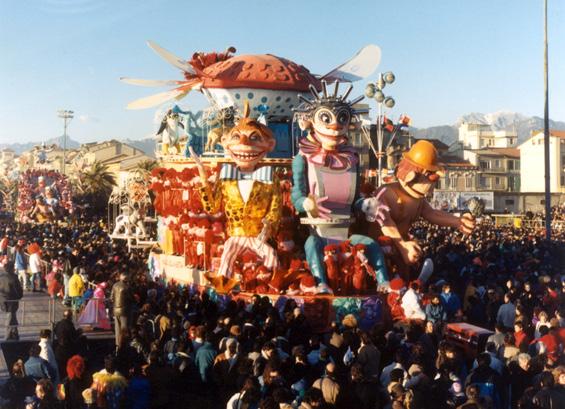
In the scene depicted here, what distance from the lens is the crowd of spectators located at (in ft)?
26.2

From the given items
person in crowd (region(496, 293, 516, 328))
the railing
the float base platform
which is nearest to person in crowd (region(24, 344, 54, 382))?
the float base platform

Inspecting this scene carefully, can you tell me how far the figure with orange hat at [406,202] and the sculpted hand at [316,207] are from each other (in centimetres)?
82

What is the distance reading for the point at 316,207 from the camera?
15750 millimetres

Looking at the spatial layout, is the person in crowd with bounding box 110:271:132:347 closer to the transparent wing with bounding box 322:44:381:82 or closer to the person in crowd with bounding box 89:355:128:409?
the person in crowd with bounding box 89:355:128:409

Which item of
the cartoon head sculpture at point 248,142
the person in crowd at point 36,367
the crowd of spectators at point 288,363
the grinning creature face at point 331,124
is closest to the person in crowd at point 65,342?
the crowd of spectators at point 288,363

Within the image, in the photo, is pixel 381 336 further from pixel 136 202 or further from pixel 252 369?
pixel 136 202

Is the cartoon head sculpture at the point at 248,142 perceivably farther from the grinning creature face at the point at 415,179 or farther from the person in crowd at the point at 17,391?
the person in crowd at the point at 17,391

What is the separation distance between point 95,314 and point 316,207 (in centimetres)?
498

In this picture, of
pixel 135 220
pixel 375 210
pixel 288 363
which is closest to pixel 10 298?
pixel 375 210

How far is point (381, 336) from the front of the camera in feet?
34.3

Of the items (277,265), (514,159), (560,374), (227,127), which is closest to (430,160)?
(277,265)

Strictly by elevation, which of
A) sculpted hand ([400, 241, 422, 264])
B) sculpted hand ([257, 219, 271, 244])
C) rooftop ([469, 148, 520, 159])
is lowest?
sculpted hand ([400, 241, 422, 264])

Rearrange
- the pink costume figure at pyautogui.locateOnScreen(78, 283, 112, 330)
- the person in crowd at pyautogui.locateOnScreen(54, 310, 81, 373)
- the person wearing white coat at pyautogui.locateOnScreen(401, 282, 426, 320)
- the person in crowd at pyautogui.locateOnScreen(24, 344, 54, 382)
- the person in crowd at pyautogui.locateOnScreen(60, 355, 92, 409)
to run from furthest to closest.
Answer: the pink costume figure at pyautogui.locateOnScreen(78, 283, 112, 330) < the person wearing white coat at pyautogui.locateOnScreen(401, 282, 426, 320) < the person in crowd at pyautogui.locateOnScreen(54, 310, 81, 373) < the person in crowd at pyautogui.locateOnScreen(24, 344, 54, 382) < the person in crowd at pyautogui.locateOnScreen(60, 355, 92, 409)

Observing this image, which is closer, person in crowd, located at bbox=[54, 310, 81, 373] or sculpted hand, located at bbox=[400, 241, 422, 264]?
person in crowd, located at bbox=[54, 310, 81, 373]
